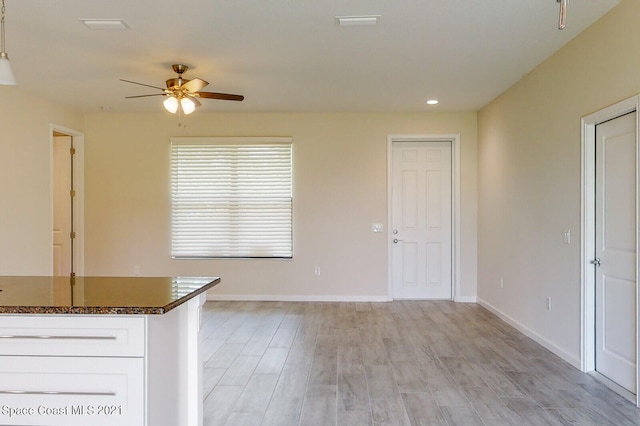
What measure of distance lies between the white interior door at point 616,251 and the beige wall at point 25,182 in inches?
237

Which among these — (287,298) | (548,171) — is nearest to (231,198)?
(287,298)

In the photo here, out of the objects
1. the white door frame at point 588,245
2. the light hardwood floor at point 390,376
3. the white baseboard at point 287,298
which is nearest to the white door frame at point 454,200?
the white baseboard at point 287,298

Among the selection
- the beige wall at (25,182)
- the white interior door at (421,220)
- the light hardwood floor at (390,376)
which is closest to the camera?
the light hardwood floor at (390,376)

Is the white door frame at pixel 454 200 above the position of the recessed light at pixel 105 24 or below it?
below

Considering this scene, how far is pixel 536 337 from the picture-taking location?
422cm

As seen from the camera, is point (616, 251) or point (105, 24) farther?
point (105, 24)

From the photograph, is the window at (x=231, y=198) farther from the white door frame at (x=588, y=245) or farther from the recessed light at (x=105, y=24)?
the white door frame at (x=588, y=245)

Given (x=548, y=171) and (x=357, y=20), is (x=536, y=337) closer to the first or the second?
(x=548, y=171)

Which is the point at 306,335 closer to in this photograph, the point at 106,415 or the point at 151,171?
the point at 106,415

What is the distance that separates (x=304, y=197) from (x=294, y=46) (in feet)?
9.07

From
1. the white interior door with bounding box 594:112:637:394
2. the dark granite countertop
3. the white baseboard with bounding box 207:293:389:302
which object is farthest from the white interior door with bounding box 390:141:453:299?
the dark granite countertop

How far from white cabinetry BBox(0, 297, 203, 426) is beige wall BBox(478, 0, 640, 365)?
11.1 ft

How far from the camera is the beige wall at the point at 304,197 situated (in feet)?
20.2

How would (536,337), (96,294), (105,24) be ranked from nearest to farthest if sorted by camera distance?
(96,294)
(105,24)
(536,337)
